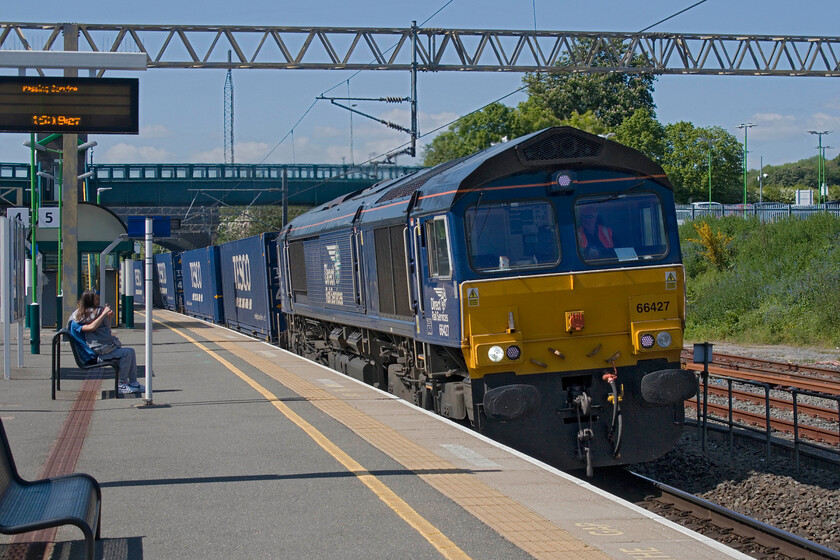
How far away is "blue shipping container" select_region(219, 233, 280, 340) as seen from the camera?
2402 cm

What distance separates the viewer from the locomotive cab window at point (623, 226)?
10.2 metres

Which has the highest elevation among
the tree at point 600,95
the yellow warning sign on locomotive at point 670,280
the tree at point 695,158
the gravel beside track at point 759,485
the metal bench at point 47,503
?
the tree at point 600,95

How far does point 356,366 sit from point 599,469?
5.26 meters

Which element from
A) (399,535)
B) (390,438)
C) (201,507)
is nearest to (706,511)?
(390,438)

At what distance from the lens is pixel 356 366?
50.5 feet

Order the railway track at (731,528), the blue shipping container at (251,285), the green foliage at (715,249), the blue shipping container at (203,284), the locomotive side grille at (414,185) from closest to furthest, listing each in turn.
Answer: the railway track at (731,528) < the locomotive side grille at (414,185) < the blue shipping container at (251,285) < the blue shipping container at (203,284) < the green foliage at (715,249)

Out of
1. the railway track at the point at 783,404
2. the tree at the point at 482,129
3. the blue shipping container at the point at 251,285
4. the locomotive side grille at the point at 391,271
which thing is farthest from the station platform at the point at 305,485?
the tree at the point at 482,129

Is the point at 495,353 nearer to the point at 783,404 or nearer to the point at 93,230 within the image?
the point at 783,404

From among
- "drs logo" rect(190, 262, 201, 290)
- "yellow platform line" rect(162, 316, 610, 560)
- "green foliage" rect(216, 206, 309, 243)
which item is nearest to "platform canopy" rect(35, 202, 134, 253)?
"drs logo" rect(190, 262, 201, 290)

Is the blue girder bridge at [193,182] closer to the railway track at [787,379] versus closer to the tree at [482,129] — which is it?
the tree at [482,129]

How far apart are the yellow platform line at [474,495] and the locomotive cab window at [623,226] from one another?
9.95 feet

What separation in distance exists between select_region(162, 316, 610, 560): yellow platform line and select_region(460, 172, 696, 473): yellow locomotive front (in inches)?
47.8

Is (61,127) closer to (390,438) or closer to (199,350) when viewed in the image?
(390,438)

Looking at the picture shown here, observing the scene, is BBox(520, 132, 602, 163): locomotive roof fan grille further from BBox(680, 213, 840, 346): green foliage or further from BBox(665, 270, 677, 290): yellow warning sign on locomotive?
BBox(680, 213, 840, 346): green foliage
